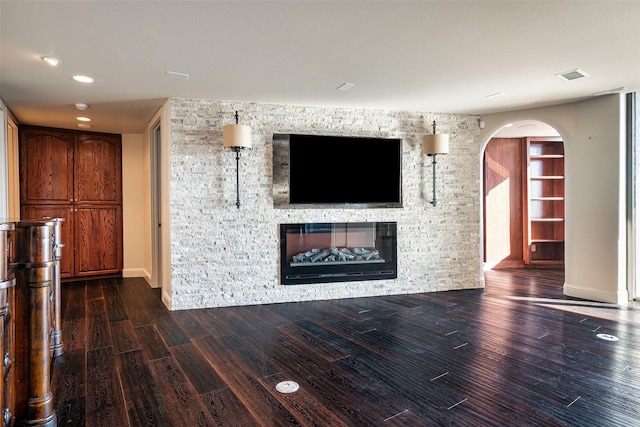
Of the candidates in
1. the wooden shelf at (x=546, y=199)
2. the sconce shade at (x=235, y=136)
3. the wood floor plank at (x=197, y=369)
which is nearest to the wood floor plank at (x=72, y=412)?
the wood floor plank at (x=197, y=369)

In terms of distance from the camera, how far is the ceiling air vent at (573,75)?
3.58 m

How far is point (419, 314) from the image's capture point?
164 inches

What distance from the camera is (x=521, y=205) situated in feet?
23.7

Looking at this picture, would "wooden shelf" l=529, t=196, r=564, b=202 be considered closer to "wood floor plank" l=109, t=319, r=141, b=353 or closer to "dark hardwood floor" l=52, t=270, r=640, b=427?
"dark hardwood floor" l=52, t=270, r=640, b=427

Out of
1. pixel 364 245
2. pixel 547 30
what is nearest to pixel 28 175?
pixel 364 245

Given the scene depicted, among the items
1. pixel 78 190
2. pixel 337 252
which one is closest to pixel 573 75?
pixel 337 252

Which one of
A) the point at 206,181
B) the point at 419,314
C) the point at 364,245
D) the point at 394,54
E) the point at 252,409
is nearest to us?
the point at 252,409

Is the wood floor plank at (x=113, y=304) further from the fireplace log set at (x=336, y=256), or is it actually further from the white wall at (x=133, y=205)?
the fireplace log set at (x=336, y=256)

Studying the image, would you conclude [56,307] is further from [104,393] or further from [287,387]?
[287,387]

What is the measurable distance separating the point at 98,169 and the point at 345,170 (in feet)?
13.7

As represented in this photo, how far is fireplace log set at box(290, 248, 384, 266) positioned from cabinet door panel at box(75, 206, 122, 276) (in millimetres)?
3491

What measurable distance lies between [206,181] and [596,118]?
15.9 feet

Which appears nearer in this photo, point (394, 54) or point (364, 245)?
point (394, 54)

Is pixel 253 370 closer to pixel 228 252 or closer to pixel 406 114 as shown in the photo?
pixel 228 252
